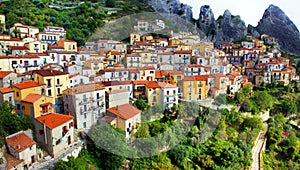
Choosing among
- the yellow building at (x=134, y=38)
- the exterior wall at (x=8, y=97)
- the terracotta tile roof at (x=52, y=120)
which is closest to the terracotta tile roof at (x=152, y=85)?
the terracotta tile roof at (x=52, y=120)

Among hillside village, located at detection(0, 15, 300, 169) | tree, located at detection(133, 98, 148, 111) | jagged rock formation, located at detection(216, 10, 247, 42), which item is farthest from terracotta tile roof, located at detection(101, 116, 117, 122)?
jagged rock formation, located at detection(216, 10, 247, 42)

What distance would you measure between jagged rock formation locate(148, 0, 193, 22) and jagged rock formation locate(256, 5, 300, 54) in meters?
11.6

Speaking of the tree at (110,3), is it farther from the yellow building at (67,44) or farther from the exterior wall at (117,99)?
the exterior wall at (117,99)

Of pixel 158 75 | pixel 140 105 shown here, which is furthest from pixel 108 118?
pixel 158 75

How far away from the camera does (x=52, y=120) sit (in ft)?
23.5

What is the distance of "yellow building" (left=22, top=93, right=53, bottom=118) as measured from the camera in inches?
296

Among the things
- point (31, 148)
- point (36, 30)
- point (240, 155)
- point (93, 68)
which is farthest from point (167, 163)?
point (36, 30)

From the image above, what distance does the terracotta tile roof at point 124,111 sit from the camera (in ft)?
27.0

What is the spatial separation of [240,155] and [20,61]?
450 inches

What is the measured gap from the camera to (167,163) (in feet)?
26.5

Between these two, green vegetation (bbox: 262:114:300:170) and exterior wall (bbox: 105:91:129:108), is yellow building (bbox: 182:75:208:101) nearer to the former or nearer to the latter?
exterior wall (bbox: 105:91:129:108)

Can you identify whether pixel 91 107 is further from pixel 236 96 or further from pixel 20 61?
pixel 236 96

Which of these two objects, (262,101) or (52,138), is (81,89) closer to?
(52,138)

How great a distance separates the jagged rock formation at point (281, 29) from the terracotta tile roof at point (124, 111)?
30246 millimetres
